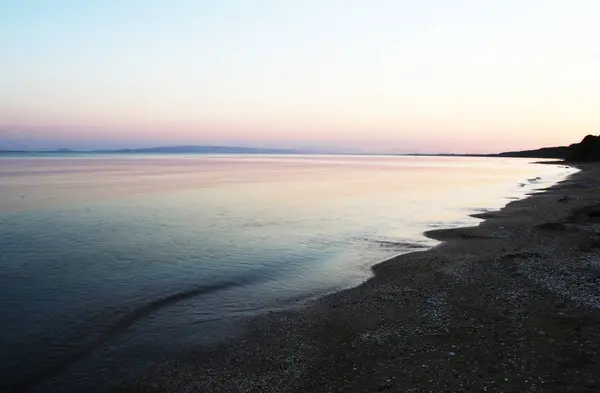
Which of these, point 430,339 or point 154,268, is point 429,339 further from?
point 154,268

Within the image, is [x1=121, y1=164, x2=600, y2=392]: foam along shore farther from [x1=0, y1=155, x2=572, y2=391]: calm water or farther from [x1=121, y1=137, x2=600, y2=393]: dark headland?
[x1=0, y1=155, x2=572, y2=391]: calm water

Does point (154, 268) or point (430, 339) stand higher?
point (430, 339)

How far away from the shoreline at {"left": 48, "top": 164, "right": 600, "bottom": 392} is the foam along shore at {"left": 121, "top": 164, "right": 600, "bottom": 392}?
0.09 feet

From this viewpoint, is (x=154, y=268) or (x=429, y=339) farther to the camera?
(x=154, y=268)

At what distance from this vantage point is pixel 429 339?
9969mm

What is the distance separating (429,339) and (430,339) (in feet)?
0.08

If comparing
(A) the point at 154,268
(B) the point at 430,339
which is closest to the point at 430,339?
(B) the point at 430,339

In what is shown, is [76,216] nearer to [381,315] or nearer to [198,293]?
[198,293]

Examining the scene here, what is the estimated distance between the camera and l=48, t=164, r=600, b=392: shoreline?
8.28 m

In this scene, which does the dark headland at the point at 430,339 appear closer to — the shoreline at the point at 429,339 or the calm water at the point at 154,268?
the shoreline at the point at 429,339

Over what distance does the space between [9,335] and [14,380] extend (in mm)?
2547

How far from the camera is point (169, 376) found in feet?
29.6

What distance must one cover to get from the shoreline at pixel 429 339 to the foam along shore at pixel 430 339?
0.09 ft

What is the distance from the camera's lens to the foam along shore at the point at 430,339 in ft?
27.1
